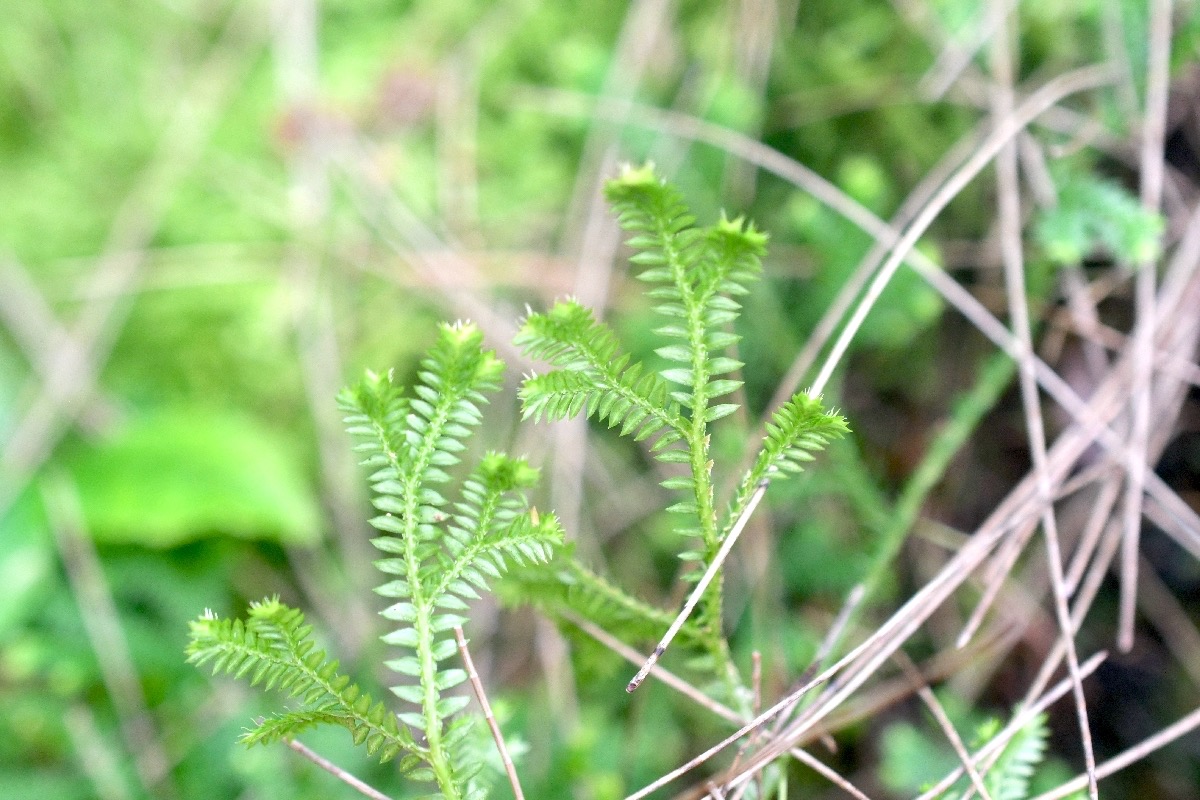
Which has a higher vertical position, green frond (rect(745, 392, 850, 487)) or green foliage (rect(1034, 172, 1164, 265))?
green foliage (rect(1034, 172, 1164, 265))

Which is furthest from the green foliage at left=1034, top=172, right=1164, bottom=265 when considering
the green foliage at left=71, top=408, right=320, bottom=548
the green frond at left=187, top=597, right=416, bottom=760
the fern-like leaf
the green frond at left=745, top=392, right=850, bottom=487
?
the green foliage at left=71, top=408, right=320, bottom=548

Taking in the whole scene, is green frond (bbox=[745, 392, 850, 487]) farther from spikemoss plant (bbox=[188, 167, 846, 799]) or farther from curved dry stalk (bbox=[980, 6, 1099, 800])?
curved dry stalk (bbox=[980, 6, 1099, 800])

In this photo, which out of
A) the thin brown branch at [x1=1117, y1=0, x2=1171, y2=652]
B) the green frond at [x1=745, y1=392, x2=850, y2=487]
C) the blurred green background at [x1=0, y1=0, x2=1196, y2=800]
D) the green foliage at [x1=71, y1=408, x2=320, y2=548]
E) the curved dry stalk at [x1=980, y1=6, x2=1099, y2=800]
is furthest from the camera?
the green foliage at [x1=71, y1=408, x2=320, y2=548]

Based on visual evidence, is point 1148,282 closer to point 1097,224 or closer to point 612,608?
point 1097,224

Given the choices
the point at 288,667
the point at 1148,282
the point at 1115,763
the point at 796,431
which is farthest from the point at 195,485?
the point at 1148,282

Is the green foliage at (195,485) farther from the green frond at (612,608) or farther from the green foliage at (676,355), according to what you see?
the green foliage at (676,355)

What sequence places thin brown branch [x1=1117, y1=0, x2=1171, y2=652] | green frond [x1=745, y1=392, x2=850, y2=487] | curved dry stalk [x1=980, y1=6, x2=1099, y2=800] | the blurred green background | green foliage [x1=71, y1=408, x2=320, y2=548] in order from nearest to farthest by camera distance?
1. green frond [x1=745, y1=392, x2=850, y2=487]
2. curved dry stalk [x1=980, y1=6, x2=1099, y2=800]
3. thin brown branch [x1=1117, y1=0, x2=1171, y2=652]
4. the blurred green background
5. green foliage [x1=71, y1=408, x2=320, y2=548]

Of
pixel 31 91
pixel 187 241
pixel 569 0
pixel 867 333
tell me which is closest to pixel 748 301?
pixel 867 333
